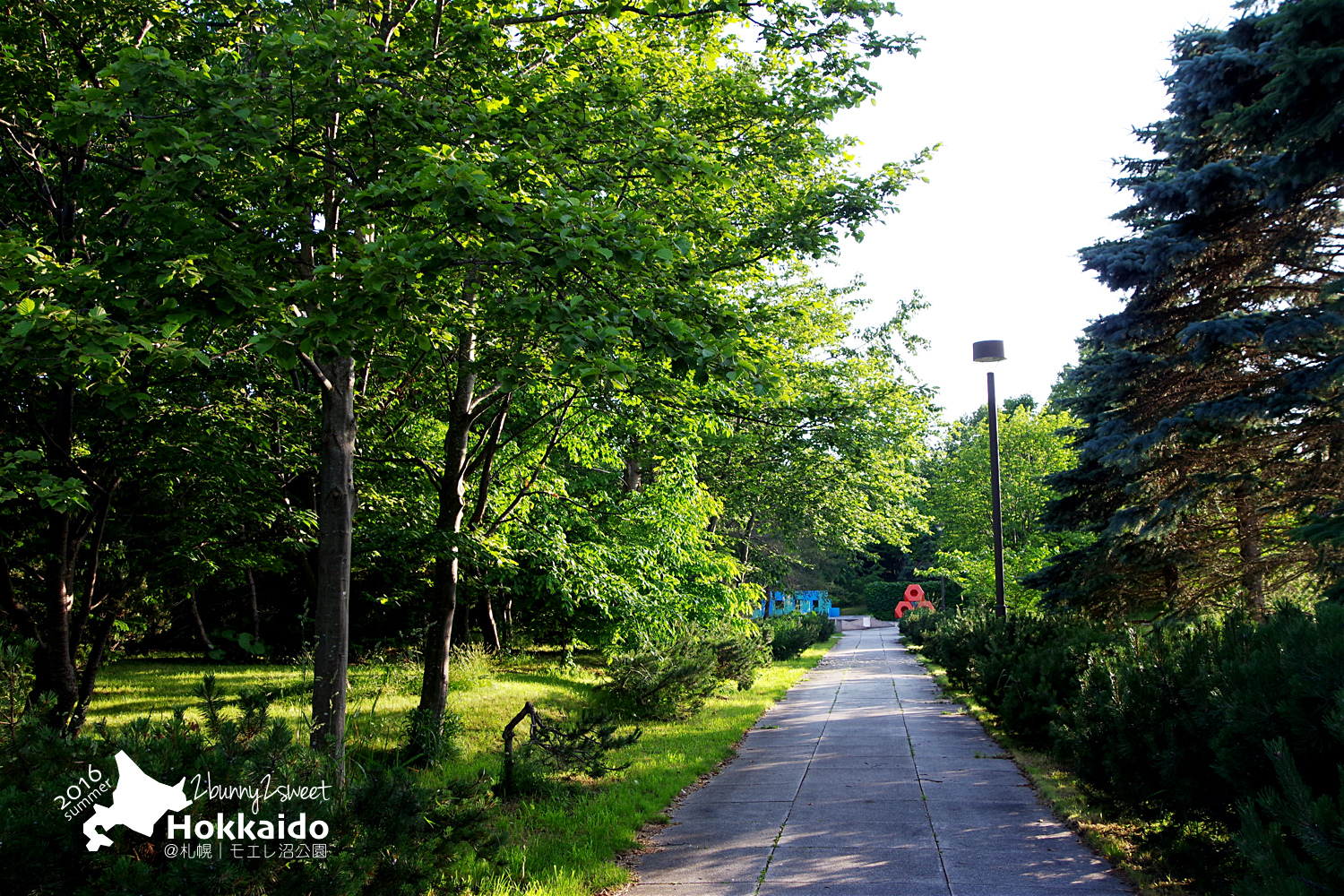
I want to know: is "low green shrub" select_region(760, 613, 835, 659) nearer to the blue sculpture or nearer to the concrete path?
the concrete path

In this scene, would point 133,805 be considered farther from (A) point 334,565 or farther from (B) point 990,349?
(B) point 990,349

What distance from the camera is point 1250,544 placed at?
1220cm

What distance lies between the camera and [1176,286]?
12.5 metres

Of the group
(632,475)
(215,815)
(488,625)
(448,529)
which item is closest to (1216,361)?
(448,529)

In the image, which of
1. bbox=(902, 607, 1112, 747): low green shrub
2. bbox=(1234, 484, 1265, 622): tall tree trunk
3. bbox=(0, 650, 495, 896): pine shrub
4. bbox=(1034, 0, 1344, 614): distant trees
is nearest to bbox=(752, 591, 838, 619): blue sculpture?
bbox=(902, 607, 1112, 747): low green shrub

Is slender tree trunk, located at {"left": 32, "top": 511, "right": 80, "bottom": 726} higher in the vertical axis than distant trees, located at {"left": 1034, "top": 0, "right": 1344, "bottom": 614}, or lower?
lower

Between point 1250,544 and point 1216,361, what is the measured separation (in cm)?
293

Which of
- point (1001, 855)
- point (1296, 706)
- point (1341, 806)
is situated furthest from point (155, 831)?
point (1001, 855)

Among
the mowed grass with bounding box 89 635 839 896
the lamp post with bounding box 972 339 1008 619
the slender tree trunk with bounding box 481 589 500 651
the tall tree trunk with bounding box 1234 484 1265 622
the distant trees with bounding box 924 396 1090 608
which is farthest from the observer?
the distant trees with bounding box 924 396 1090 608

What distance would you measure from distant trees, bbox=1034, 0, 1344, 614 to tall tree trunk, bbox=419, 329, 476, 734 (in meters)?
8.60

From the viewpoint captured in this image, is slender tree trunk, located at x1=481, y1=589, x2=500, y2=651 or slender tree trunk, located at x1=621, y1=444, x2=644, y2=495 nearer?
slender tree trunk, located at x1=481, y1=589, x2=500, y2=651

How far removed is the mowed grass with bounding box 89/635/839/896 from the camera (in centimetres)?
583

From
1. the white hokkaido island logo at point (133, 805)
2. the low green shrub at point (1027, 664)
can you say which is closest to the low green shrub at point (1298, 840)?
the white hokkaido island logo at point (133, 805)

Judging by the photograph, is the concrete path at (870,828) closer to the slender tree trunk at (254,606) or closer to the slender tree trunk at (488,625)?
the slender tree trunk at (488,625)
